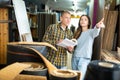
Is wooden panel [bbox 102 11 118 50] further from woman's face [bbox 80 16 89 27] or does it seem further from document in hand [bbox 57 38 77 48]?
document in hand [bbox 57 38 77 48]

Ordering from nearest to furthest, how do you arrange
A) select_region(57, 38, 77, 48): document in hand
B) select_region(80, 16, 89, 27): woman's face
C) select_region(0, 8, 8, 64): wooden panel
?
select_region(57, 38, 77, 48): document in hand, select_region(80, 16, 89, 27): woman's face, select_region(0, 8, 8, 64): wooden panel

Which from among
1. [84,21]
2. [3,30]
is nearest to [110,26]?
[84,21]

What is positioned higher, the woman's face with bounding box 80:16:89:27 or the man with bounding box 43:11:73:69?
the woman's face with bounding box 80:16:89:27

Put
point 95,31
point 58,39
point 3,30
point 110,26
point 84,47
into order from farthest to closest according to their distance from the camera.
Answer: point 3,30 < point 110,26 < point 58,39 < point 84,47 < point 95,31

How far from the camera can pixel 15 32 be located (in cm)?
571

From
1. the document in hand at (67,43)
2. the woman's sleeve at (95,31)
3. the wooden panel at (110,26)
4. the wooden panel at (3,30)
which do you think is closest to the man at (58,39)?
the document in hand at (67,43)

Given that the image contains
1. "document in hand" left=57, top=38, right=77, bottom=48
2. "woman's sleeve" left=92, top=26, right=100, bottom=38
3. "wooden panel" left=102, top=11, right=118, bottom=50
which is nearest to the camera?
"woman's sleeve" left=92, top=26, right=100, bottom=38

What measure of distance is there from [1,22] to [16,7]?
650 millimetres

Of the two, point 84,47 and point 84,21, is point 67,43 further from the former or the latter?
point 84,21

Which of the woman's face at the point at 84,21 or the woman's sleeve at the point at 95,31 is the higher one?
the woman's face at the point at 84,21

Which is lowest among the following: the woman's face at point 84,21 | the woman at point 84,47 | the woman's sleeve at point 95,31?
the woman at point 84,47

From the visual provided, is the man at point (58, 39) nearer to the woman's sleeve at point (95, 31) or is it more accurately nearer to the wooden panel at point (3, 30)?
the woman's sleeve at point (95, 31)

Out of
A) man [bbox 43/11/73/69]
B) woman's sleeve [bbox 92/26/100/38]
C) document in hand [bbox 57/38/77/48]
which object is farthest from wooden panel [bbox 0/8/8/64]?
woman's sleeve [bbox 92/26/100/38]

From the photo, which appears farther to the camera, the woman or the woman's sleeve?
the woman
